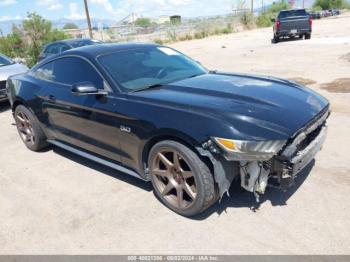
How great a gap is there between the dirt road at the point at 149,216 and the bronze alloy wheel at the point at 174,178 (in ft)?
0.56

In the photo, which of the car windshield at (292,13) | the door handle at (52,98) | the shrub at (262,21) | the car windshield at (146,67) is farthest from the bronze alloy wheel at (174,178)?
the shrub at (262,21)

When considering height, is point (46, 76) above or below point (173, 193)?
above

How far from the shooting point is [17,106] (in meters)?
5.86

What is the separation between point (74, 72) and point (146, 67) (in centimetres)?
96

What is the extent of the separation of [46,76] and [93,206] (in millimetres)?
2231

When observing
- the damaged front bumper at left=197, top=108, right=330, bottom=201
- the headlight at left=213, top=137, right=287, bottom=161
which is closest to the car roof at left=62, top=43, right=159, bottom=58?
the damaged front bumper at left=197, top=108, right=330, bottom=201

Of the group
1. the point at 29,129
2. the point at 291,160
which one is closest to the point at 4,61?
the point at 29,129

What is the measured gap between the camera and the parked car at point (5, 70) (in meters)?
8.75

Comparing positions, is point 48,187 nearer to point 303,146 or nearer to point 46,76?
point 46,76

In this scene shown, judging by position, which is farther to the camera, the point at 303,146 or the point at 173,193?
the point at 173,193

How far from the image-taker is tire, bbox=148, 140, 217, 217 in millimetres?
3271

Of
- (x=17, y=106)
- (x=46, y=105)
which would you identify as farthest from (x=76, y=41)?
(x=46, y=105)

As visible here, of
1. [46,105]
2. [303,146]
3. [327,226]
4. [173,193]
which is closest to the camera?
[327,226]

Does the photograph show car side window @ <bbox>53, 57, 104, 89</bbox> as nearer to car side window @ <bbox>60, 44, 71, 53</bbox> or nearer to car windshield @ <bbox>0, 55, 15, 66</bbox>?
car windshield @ <bbox>0, 55, 15, 66</bbox>
